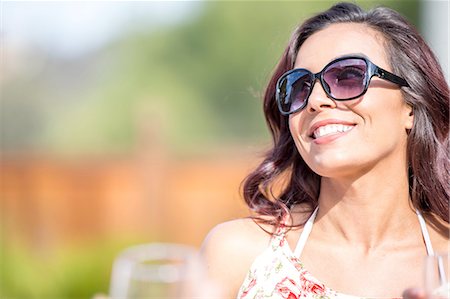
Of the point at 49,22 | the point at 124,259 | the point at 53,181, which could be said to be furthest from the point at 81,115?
the point at 124,259

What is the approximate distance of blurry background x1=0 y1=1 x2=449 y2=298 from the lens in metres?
8.05

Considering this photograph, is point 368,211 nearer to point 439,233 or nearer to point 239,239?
point 439,233

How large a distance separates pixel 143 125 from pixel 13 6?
3.92 metres

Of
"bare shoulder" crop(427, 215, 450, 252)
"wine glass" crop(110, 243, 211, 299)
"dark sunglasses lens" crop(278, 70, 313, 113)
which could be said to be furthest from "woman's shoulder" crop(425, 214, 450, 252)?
"wine glass" crop(110, 243, 211, 299)

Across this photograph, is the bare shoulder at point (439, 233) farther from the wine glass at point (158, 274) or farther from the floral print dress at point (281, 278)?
the wine glass at point (158, 274)

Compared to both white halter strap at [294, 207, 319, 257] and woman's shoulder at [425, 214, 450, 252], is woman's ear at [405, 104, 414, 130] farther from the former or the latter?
white halter strap at [294, 207, 319, 257]

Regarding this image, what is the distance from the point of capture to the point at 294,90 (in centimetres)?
263

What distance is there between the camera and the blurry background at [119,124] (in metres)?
8.05

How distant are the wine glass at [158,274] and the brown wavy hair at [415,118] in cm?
112

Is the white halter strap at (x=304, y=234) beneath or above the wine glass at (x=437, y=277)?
beneath

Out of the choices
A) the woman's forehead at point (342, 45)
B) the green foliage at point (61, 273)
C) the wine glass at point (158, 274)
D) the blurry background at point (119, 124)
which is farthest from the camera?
the blurry background at point (119, 124)

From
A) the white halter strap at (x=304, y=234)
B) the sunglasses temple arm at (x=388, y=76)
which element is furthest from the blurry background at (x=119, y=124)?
the sunglasses temple arm at (x=388, y=76)

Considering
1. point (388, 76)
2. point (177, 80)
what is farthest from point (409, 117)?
point (177, 80)

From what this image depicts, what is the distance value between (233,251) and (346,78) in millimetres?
716
